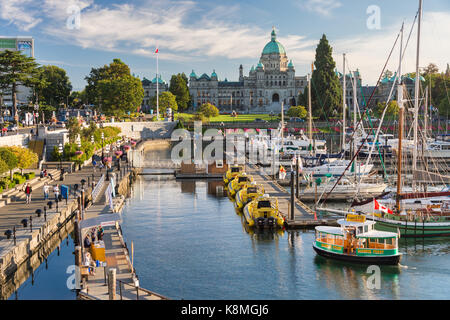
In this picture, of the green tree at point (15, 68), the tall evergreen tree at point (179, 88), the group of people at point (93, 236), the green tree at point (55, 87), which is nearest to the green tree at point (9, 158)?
the group of people at point (93, 236)

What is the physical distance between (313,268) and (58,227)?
55.9 ft

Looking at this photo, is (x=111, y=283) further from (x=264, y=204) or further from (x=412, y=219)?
(x=412, y=219)

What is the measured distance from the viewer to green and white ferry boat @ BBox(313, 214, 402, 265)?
27422 millimetres

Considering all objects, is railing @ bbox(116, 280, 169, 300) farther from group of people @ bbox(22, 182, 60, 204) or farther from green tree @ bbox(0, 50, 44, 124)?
green tree @ bbox(0, 50, 44, 124)

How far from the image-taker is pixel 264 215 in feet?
116

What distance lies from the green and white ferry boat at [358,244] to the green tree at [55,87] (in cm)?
9064

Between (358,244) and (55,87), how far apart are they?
9736cm

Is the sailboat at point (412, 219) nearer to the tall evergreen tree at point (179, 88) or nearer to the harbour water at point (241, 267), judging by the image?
the harbour water at point (241, 267)

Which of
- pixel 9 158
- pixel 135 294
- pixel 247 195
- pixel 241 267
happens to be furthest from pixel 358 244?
pixel 9 158

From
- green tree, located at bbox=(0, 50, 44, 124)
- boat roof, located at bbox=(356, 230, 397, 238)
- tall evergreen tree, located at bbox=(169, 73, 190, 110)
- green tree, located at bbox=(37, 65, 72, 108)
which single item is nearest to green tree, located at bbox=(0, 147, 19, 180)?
boat roof, located at bbox=(356, 230, 397, 238)

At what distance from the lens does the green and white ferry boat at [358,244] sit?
27.4 meters

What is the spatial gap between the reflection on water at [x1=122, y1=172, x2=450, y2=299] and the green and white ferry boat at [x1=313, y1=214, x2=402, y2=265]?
46 cm

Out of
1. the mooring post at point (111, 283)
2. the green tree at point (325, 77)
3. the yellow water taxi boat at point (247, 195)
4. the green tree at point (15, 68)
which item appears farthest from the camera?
the green tree at point (325, 77)
